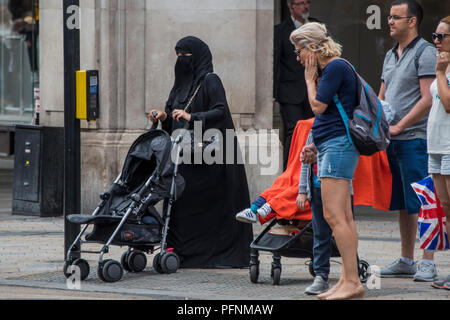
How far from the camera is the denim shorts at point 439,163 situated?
7016mm

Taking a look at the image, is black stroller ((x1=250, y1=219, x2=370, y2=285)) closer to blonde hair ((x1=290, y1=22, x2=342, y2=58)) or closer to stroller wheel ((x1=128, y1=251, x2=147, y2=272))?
stroller wheel ((x1=128, y1=251, x2=147, y2=272))

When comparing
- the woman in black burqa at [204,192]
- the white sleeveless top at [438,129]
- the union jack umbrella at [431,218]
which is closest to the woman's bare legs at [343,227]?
the white sleeveless top at [438,129]

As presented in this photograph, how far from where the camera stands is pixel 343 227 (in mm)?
6715

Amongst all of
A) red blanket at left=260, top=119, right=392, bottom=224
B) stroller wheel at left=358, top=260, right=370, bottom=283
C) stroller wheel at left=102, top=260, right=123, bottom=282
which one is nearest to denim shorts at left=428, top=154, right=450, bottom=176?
red blanket at left=260, top=119, right=392, bottom=224

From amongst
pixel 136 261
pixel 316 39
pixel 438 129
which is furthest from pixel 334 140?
pixel 136 261

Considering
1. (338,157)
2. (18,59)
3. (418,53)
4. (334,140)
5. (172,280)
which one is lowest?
(172,280)

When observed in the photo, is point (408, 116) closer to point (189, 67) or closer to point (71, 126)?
point (189, 67)

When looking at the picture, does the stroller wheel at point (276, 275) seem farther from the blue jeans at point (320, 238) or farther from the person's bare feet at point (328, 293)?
the person's bare feet at point (328, 293)

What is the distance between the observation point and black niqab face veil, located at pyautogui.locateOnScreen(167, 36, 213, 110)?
27.1 ft

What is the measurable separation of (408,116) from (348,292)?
1549 millimetres

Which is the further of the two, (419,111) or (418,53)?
(418,53)

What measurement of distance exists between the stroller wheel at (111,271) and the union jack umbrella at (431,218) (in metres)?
2.22

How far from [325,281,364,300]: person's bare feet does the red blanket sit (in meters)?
0.85
